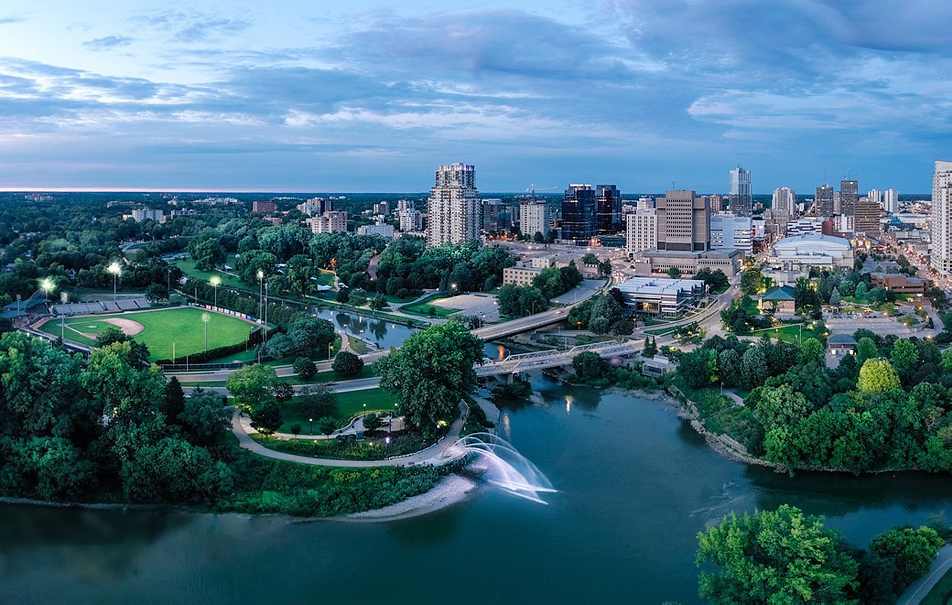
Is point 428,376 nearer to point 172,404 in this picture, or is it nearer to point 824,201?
point 172,404

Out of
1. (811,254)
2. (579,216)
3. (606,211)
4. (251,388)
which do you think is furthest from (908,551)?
(606,211)

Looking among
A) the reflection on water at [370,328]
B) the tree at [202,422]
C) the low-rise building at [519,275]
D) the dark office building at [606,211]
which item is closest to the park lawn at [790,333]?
the reflection on water at [370,328]

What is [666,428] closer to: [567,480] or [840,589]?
[567,480]

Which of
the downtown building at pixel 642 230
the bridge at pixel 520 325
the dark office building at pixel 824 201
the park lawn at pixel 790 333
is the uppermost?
the dark office building at pixel 824 201

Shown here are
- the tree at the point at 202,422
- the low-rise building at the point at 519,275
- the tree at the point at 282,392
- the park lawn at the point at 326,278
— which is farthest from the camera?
the park lawn at the point at 326,278

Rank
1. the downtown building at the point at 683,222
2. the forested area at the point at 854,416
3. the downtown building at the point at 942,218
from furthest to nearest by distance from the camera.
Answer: the downtown building at the point at 683,222 → the downtown building at the point at 942,218 → the forested area at the point at 854,416

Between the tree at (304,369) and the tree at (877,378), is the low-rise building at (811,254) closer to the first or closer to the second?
the tree at (877,378)
